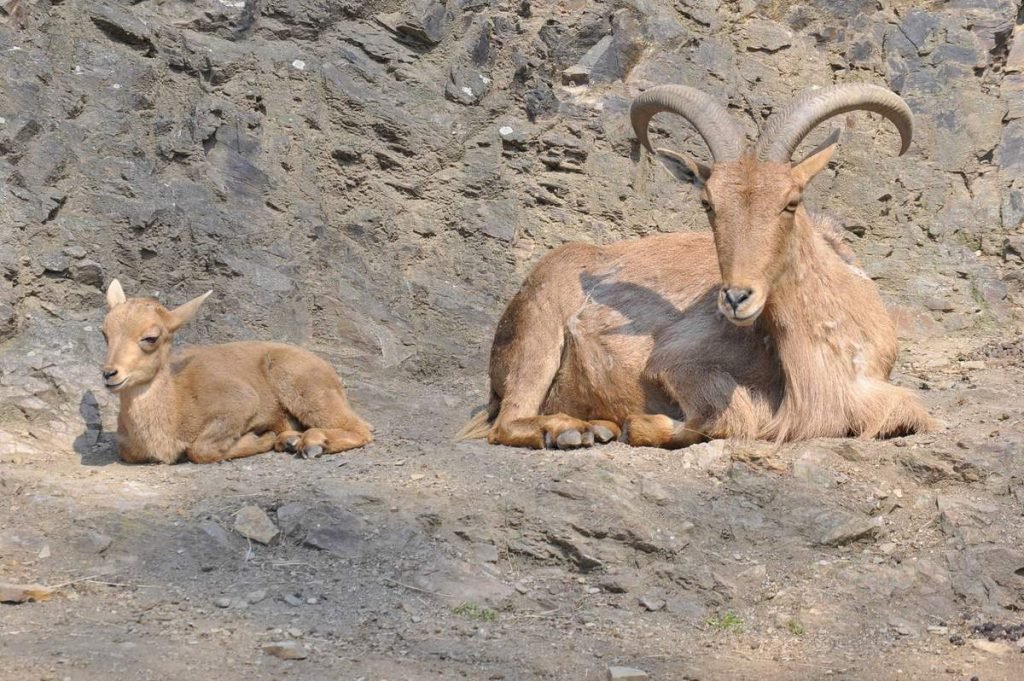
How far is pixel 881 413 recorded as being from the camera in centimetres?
739

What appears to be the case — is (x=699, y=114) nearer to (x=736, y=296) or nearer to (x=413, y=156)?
(x=736, y=296)

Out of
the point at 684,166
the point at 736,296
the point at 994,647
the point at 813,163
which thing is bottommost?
the point at 994,647

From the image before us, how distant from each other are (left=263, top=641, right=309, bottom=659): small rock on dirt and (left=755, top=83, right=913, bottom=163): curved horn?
3.96m

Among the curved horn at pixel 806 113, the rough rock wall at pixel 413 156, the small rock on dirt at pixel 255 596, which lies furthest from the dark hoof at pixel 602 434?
the small rock on dirt at pixel 255 596

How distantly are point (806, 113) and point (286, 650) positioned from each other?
14.3 ft

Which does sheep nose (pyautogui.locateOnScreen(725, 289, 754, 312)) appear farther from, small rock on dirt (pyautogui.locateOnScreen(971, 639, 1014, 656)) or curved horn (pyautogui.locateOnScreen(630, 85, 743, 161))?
small rock on dirt (pyautogui.locateOnScreen(971, 639, 1014, 656))

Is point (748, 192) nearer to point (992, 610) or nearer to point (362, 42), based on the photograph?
point (992, 610)

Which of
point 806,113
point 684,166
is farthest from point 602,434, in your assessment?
point 806,113

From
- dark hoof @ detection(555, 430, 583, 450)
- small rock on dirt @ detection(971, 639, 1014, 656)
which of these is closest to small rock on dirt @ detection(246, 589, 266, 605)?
dark hoof @ detection(555, 430, 583, 450)

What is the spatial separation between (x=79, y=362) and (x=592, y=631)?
429cm

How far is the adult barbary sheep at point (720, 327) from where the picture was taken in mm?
7285

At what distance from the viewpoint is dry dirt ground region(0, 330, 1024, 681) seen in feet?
17.7

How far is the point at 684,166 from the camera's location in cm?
785

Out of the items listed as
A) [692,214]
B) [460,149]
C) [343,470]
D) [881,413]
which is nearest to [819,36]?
[692,214]
